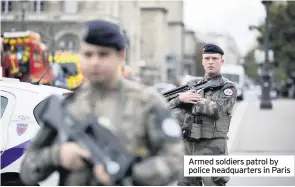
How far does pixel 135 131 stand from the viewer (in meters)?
2.51

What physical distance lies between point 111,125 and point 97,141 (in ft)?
0.31

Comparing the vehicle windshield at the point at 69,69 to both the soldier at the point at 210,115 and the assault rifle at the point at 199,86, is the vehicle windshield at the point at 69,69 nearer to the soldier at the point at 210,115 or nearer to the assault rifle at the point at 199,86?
the assault rifle at the point at 199,86

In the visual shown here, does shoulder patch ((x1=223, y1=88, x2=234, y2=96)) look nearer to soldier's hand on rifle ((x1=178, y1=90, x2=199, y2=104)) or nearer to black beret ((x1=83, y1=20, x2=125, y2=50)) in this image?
soldier's hand on rifle ((x1=178, y1=90, x2=199, y2=104))

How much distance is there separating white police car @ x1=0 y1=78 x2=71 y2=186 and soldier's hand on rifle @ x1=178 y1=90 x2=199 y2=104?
1469 mm

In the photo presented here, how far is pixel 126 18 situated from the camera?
59938 millimetres

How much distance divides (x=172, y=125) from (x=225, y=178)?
2.36 metres

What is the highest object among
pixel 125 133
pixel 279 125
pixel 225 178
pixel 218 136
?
pixel 125 133

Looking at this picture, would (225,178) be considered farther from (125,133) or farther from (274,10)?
(274,10)

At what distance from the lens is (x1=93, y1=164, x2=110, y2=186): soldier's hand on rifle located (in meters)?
2.41

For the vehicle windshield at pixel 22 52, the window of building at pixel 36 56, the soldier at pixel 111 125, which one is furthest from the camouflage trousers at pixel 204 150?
the window of building at pixel 36 56

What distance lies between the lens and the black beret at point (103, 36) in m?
2.59

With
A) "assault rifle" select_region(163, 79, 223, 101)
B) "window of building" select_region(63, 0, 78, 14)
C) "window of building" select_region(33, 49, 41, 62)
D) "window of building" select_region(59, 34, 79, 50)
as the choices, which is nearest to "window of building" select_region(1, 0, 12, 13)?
"window of building" select_region(59, 34, 79, 50)

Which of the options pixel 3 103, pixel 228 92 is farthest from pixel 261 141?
pixel 3 103

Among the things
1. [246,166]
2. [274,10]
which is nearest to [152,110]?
[246,166]
